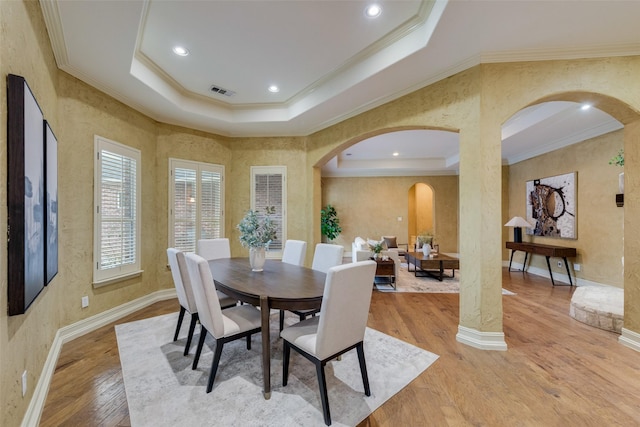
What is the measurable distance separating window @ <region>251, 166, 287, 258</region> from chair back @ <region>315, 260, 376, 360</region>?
327 centimetres

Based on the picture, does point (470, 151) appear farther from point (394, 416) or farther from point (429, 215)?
point (429, 215)

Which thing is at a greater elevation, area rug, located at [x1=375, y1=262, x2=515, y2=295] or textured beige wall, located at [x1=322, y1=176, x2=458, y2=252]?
textured beige wall, located at [x1=322, y1=176, x2=458, y2=252]

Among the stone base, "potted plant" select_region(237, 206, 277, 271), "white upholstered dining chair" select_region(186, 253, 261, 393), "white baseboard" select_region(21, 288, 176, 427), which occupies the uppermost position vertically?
"potted plant" select_region(237, 206, 277, 271)

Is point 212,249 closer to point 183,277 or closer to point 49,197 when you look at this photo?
point 183,277

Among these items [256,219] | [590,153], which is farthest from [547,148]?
[256,219]

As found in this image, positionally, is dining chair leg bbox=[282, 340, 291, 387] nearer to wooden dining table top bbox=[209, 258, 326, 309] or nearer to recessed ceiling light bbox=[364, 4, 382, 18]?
wooden dining table top bbox=[209, 258, 326, 309]

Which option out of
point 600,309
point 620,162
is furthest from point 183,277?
point 620,162

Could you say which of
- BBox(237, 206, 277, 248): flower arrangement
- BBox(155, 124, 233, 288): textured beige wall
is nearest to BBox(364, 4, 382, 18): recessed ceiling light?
BBox(237, 206, 277, 248): flower arrangement

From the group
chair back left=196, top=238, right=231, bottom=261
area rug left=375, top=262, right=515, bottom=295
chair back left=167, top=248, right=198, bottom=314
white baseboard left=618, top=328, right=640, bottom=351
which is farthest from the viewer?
area rug left=375, top=262, right=515, bottom=295

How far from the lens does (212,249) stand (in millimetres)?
3617

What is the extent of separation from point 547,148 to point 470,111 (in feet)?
14.7

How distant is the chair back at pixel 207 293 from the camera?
1849mm

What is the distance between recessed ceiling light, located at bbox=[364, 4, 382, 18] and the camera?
7.18 ft

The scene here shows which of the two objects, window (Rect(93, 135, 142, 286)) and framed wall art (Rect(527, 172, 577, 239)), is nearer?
window (Rect(93, 135, 142, 286))
